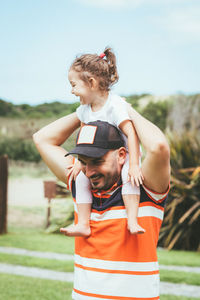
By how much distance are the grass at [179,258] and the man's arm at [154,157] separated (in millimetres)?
5849

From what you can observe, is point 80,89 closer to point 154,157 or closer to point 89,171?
point 89,171

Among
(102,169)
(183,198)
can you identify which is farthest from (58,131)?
(183,198)

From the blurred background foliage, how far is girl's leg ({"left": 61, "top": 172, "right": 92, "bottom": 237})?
5.86 m

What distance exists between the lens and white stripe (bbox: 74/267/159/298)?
206cm

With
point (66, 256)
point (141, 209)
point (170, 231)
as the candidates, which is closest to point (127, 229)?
point (141, 209)

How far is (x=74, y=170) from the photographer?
229 centimetres

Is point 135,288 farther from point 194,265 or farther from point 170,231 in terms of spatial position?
point 170,231

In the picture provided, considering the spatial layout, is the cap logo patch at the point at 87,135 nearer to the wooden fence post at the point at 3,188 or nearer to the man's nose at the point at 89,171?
the man's nose at the point at 89,171

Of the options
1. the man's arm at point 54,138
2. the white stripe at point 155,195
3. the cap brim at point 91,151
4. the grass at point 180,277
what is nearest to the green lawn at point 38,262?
the grass at point 180,277

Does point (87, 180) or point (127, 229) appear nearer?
point (127, 229)

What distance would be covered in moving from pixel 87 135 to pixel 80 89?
0.32 m

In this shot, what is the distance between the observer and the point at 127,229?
2.10 m

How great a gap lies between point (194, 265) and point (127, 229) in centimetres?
584

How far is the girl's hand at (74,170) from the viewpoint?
2259 mm
